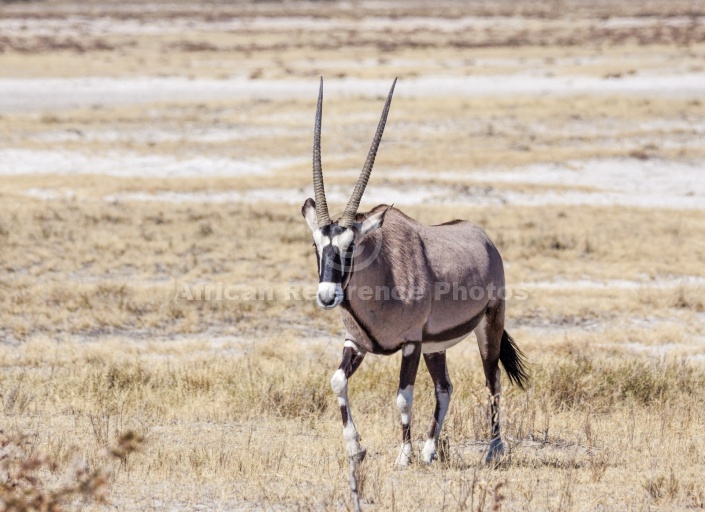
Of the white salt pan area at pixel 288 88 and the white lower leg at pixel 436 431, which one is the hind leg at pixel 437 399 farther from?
the white salt pan area at pixel 288 88

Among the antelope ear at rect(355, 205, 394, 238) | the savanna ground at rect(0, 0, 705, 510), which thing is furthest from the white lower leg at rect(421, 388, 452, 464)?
the antelope ear at rect(355, 205, 394, 238)

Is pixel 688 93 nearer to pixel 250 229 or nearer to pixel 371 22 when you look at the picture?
pixel 250 229

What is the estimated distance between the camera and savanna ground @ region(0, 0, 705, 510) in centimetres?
738

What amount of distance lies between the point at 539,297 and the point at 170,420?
8.10 meters

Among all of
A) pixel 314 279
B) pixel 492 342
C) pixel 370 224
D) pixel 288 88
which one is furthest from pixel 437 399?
pixel 288 88

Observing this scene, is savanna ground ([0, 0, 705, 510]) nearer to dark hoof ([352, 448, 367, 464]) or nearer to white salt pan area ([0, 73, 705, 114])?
dark hoof ([352, 448, 367, 464])

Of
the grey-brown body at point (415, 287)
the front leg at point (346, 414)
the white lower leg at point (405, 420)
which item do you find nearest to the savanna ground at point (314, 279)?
the white lower leg at point (405, 420)

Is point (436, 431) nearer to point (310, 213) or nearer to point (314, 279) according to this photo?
point (310, 213)

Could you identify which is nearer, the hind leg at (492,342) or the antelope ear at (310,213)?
the antelope ear at (310,213)

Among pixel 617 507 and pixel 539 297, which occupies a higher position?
→ pixel 617 507

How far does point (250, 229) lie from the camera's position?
19.2m

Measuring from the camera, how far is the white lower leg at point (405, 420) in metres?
7.34

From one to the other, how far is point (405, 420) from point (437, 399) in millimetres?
450

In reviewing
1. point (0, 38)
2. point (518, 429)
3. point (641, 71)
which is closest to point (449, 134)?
point (641, 71)
